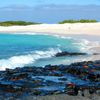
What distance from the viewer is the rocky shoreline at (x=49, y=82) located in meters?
11.3

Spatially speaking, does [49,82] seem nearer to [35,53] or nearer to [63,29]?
[35,53]

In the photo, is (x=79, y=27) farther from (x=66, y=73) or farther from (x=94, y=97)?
(x=94, y=97)

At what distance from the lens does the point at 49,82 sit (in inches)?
507

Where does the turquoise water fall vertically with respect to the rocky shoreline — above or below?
below

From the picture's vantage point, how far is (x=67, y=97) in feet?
35.1

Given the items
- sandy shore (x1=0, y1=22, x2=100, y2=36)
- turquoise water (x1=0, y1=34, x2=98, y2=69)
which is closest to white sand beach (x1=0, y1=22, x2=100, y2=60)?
sandy shore (x1=0, y1=22, x2=100, y2=36)

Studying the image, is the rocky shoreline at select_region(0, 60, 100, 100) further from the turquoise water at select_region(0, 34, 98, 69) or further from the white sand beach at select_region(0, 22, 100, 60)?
the white sand beach at select_region(0, 22, 100, 60)

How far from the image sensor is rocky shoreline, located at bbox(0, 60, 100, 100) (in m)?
11.3

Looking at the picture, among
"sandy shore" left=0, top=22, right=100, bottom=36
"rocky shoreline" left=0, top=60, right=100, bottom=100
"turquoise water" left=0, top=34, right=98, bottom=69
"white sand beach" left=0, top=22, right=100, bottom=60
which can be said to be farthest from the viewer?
"sandy shore" left=0, top=22, right=100, bottom=36

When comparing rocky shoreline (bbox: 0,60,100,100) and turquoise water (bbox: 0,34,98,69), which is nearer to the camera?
rocky shoreline (bbox: 0,60,100,100)

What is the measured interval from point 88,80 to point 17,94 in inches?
117

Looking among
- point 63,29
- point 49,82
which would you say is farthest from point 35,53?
point 63,29

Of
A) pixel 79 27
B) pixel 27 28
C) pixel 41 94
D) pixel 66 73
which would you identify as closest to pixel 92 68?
pixel 66 73

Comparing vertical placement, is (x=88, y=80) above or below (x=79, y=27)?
above
